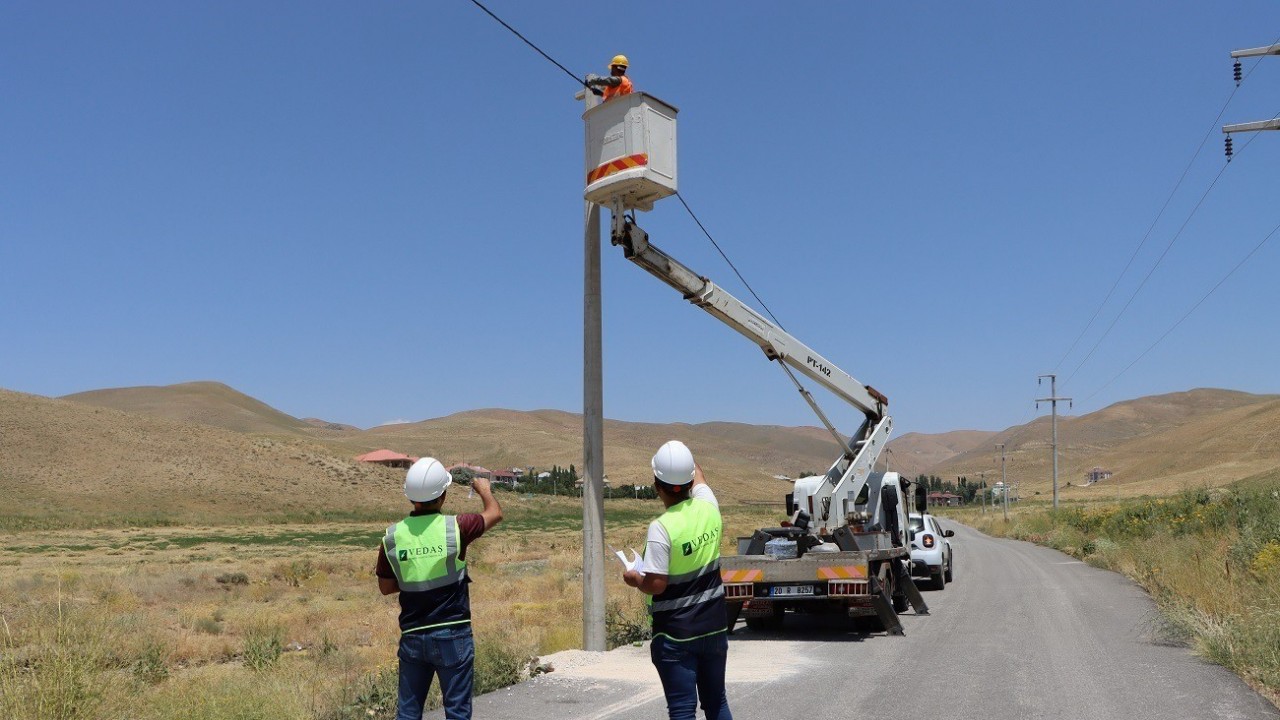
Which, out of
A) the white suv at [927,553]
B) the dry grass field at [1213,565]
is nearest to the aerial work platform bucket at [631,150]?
the dry grass field at [1213,565]

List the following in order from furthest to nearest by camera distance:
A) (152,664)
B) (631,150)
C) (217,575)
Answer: (217,575) → (152,664) → (631,150)

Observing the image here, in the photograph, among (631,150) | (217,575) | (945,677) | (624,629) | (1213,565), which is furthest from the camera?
(217,575)

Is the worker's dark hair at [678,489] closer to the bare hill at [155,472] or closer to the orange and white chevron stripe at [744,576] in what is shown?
the orange and white chevron stripe at [744,576]

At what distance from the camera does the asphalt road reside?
804cm

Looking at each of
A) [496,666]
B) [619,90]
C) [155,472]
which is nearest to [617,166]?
[619,90]

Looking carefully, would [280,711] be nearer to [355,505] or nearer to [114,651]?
[114,651]

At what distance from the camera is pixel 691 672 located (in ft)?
16.2

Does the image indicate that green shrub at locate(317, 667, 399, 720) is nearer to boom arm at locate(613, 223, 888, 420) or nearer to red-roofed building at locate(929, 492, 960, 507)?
boom arm at locate(613, 223, 888, 420)

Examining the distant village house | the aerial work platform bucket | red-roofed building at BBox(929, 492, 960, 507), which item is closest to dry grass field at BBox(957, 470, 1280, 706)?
the aerial work platform bucket

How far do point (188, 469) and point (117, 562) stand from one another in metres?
69.0

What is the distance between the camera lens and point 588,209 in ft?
39.8

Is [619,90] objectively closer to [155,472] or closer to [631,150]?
[631,150]

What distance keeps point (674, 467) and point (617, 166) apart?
6.90 m

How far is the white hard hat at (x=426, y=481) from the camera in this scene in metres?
5.37
